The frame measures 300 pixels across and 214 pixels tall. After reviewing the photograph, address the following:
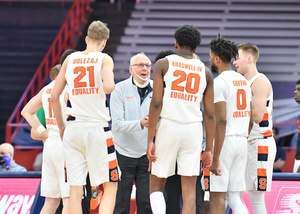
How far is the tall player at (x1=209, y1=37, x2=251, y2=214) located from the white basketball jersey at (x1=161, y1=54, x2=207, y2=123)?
426 millimetres

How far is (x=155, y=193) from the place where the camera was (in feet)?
16.4

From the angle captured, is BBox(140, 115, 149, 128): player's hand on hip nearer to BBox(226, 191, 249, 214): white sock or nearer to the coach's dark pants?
the coach's dark pants

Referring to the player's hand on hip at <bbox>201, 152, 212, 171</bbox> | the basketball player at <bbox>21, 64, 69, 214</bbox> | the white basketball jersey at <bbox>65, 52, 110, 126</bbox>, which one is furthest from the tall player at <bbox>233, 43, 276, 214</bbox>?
the basketball player at <bbox>21, 64, 69, 214</bbox>

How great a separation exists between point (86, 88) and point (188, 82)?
0.91 m

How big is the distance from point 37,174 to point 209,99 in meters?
2.51

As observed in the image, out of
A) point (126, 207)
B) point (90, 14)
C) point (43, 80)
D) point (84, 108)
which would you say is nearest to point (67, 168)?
point (84, 108)

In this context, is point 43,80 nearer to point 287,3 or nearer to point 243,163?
point 287,3

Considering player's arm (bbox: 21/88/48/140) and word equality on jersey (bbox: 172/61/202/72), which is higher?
word equality on jersey (bbox: 172/61/202/72)

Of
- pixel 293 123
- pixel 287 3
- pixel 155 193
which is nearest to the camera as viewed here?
pixel 155 193

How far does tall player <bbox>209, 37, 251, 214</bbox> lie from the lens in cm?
545

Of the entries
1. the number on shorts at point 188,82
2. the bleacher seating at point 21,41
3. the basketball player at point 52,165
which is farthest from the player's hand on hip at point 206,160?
the bleacher seating at point 21,41

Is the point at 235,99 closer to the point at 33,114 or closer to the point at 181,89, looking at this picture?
the point at 181,89

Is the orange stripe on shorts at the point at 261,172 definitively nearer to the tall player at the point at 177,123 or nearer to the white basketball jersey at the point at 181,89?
the tall player at the point at 177,123

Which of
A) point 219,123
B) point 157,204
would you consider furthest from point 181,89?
point 157,204
